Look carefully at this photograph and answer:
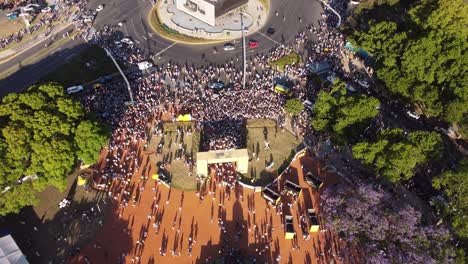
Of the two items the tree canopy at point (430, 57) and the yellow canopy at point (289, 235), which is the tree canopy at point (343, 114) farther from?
the yellow canopy at point (289, 235)

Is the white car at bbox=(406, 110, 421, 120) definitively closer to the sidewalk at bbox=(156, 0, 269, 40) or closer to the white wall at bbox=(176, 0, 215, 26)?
the sidewalk at bbox=(156, 0, 269, 40)

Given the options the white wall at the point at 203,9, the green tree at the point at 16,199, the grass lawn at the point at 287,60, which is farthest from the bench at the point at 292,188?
the white wall at the point at 203,9

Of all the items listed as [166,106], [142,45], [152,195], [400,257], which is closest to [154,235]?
[152,195]

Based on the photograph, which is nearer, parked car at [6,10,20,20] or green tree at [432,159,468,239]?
green tree at [432,159,468,239]

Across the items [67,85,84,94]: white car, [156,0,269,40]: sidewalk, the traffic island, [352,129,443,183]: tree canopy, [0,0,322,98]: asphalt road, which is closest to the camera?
[352,129,443,183]: tree canopy

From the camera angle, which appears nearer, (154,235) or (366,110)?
(154,235)

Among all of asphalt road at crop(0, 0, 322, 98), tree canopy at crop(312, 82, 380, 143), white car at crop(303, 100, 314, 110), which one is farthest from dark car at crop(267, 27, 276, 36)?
tree canopy at crop(312, 82, 380, 143)

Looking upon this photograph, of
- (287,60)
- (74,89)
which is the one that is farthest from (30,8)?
(287,60)

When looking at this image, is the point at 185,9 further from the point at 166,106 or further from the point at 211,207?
the point at 211,207
